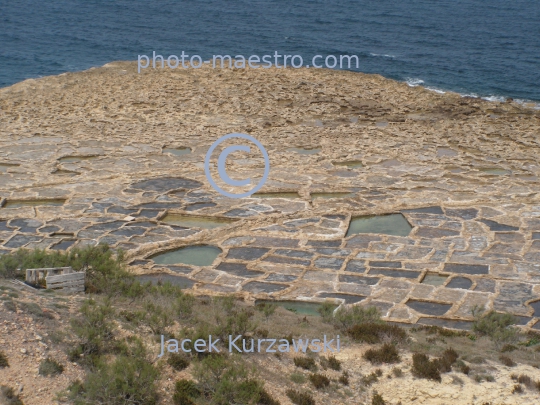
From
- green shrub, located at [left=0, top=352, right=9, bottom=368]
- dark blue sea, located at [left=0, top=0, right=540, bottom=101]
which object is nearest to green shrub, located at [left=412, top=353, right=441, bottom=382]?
green shrub, located at [left=0, top=352, right=9, bottom=368]

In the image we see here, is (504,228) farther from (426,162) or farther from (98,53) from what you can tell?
(98,53)

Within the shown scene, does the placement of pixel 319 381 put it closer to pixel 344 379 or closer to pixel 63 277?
pixel 344 379

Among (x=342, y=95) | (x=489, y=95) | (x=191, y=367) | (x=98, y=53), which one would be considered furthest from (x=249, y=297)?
(x=98, y=53)

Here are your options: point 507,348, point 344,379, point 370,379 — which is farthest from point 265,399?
point 507,348

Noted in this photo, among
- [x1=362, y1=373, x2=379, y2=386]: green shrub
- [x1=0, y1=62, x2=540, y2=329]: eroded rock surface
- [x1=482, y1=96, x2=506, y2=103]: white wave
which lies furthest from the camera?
[x1=482, y1=96, x2=506, y2=103]: white wave

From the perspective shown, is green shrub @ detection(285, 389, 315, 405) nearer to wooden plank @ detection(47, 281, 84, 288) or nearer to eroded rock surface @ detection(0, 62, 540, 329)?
eroded rock surface @ detection(0, 62, 540, 329)

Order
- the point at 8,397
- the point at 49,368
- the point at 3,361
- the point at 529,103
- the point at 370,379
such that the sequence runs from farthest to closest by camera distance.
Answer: the point at 529,103 → the point at 370,379 → the point at 49,368 → the point at 3,361 → the point at 8,397

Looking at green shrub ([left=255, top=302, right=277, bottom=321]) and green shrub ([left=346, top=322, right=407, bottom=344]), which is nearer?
green shrub ([left=346, top=322, right=407, bottom=344])

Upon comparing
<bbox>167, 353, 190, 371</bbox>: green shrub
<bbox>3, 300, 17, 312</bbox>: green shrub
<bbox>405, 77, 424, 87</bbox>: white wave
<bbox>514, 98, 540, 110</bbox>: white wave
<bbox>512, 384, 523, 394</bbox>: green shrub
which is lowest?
<bbox>512, 384, 523, 394</bbox>: green shrub
